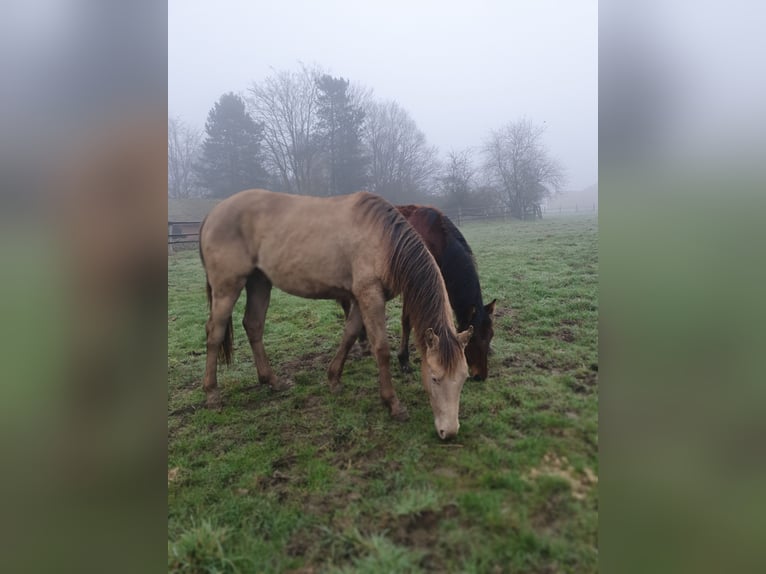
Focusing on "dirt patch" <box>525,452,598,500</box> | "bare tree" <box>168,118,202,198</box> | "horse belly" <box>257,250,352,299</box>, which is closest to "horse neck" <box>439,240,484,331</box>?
"horse belly" <box>257,250,352,299</box>

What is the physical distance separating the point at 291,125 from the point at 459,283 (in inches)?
86.8

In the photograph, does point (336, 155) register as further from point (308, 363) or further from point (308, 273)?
point (308, 363)

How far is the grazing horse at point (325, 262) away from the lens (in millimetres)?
2760

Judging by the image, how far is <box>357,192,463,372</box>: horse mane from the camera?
2.52 m

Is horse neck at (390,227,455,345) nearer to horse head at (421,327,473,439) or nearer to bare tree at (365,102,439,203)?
horse head at (421,327,473,439)

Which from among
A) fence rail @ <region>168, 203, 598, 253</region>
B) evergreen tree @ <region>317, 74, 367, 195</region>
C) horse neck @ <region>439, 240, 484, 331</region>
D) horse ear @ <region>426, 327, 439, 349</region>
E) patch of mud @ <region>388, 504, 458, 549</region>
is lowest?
patch of mud @ <region>388, 504, 458, 549</region>

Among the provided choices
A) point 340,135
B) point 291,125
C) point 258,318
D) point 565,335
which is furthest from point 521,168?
point 258,318

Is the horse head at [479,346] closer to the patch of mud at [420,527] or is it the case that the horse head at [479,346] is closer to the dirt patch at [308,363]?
the patch of mud at [420,527]
